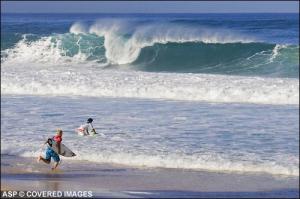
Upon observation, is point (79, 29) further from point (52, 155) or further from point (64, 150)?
point (52, 155)

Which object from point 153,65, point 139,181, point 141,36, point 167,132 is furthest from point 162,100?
point 141,36

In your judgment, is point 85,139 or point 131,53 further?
point 131,53

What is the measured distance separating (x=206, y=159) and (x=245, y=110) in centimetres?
403

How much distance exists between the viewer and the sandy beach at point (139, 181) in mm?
7016

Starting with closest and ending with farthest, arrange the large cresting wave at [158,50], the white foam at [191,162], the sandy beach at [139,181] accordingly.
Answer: the sandy beach at [139,181] → the white foam at [191,162] → the large cresting wave at [158,50]

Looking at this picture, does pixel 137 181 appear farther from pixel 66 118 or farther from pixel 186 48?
pixel 186 48

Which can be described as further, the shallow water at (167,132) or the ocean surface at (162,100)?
the ocean surface at (162,100)

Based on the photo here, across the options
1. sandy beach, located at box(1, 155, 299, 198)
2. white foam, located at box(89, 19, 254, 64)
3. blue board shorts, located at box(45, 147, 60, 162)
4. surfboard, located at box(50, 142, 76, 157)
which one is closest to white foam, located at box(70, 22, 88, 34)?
white foam, located at box(89, 19, 254, 64)

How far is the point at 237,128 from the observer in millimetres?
10297

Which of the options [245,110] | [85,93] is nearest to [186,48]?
[85,93]

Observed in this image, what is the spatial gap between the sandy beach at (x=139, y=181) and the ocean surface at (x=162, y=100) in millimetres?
382

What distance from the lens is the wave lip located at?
45.8 ft

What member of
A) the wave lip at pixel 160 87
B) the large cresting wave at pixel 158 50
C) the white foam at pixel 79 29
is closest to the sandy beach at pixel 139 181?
the wave lip at pixel 160 87

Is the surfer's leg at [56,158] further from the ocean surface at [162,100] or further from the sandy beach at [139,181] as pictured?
the ocean surface at [162,100]
